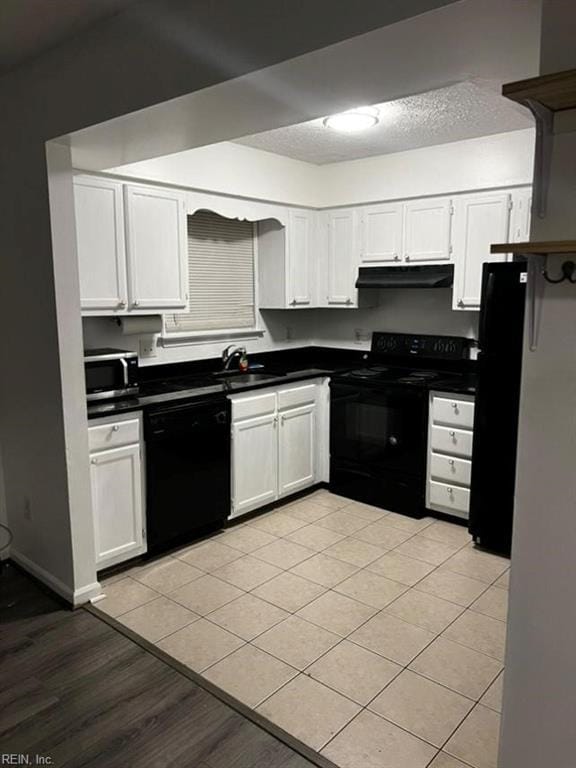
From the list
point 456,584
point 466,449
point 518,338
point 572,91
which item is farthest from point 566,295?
point 466,449

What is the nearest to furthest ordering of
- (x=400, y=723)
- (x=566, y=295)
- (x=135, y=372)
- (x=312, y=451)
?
(x=566, y=295)
(x=400, y=723)
(x=135, y=372)
(x=312, y=451)

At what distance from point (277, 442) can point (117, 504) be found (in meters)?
1.35

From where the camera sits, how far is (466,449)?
3852 millimetres

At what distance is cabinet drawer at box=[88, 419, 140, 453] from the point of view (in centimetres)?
308

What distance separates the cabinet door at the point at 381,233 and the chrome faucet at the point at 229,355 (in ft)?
3.92

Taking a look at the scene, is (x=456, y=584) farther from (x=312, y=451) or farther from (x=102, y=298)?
(x=102, y=298)

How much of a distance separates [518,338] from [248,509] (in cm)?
209

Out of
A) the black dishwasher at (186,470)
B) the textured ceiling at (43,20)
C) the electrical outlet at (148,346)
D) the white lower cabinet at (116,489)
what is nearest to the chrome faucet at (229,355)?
the electrical outlet at (148,346)

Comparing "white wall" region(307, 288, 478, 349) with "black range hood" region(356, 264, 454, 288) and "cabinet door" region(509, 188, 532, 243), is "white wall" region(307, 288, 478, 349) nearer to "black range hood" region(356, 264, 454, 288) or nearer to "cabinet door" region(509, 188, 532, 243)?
"black range hood" region(356, 264, 454, 288)

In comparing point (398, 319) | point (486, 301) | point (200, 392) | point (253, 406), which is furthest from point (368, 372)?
point (200, 392)

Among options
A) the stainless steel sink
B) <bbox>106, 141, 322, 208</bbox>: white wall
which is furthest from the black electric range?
<bbox>106, 141, 322, 208</bbox>: white wall

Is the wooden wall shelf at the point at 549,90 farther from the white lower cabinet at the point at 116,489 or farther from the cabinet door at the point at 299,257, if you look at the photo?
the cabinet door at the point at 299,257

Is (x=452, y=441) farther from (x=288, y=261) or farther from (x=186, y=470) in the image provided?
(x=288, y=261)

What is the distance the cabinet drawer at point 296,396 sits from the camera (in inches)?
167
